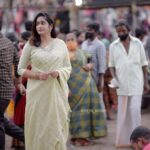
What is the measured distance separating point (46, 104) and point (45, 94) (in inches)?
4.3

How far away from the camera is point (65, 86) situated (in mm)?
6500

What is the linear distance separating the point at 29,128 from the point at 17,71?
2.44 ft

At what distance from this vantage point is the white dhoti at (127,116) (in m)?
8.24

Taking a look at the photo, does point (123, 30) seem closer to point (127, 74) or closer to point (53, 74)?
point (127, 74)

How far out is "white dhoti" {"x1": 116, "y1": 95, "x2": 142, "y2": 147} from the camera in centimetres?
824

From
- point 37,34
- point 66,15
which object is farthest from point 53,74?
point 66,15

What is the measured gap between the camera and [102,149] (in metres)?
8.23

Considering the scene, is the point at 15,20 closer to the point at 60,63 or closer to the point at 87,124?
the point at 87,124

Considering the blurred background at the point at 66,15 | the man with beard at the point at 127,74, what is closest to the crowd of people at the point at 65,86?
the man with beard at the point at 127,74

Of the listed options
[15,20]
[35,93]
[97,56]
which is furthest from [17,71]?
[15,20]

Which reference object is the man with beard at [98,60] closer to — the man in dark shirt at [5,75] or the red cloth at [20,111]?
the red cloth at [20,111]

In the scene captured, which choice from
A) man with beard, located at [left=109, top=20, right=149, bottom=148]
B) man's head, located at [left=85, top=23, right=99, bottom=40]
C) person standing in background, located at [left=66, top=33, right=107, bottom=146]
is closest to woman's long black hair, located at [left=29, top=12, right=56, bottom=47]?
person standing in background, located at [left=66, top=33, right=107, bottom=146]

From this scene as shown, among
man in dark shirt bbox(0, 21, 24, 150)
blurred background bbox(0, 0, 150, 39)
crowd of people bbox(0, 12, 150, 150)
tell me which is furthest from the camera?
blurred background bbox(0, 0, 150, 39)

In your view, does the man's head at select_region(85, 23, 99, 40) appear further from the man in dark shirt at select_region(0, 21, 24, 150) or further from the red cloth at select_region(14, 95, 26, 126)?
the man in dark shirt at select_region(0, 21, 24, 150)
